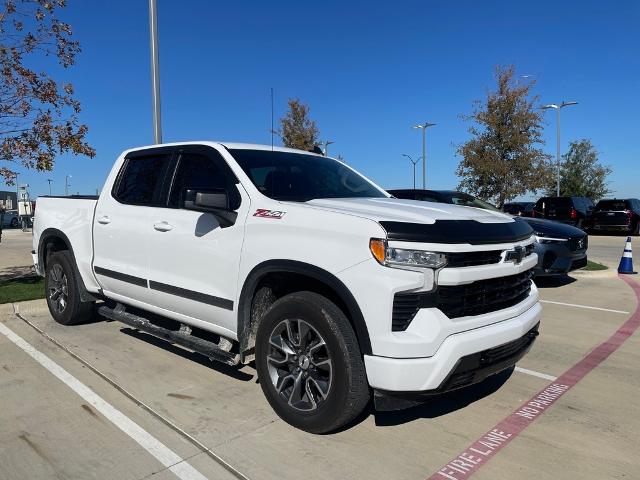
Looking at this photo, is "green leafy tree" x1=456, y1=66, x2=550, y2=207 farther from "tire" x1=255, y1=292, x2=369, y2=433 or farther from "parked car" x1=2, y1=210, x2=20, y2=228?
"parked car" x1=2, y1=210, x2=20, y2=228

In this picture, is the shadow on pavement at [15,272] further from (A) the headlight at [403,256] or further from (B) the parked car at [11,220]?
(B) the parked car at [11,220]

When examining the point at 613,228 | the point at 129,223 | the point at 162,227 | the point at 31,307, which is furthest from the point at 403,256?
the point at 613,228

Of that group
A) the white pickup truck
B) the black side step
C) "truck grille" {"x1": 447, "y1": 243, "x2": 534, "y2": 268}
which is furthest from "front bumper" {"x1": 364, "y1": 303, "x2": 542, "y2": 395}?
the black side step

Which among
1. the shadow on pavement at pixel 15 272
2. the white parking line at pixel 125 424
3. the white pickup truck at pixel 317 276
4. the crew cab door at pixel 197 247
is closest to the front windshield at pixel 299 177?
the white pickup truck at pixel 317 276

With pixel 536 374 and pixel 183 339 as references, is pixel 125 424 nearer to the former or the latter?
pixel 183 339

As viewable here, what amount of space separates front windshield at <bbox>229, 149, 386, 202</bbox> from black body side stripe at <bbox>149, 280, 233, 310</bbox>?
0.83 meters

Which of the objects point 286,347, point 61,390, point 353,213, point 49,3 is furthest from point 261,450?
point 49,3

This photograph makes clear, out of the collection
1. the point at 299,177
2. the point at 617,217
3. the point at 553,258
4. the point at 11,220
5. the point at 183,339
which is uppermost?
the point at 299,177

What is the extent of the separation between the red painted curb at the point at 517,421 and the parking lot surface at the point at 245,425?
0.06 feet

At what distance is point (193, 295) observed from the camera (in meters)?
3.99

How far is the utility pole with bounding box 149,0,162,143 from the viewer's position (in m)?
8.48

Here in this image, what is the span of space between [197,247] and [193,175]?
0.73m

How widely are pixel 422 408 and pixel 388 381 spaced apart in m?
1.12

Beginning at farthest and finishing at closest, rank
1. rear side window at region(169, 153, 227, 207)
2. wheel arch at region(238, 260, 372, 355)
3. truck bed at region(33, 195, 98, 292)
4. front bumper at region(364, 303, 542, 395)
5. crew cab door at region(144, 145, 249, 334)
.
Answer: truck bed at region(33, 195, 98, 292), rear side window at region(169, 153, 227, 207), crew cab door at region(144, 145, 249, 334), wheel arch at region(238, 260, 372, 355), front bumper at region(364, 303, 542, 395)
